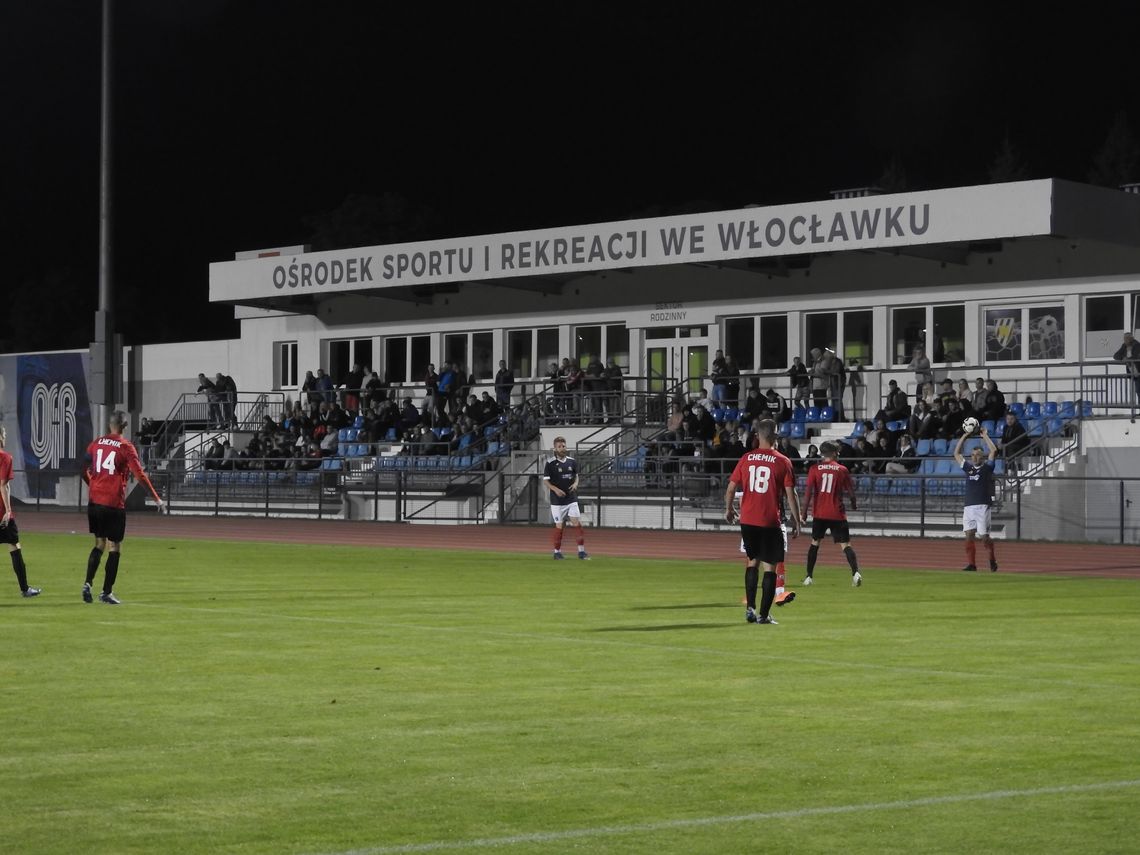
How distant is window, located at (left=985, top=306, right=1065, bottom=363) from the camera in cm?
4234

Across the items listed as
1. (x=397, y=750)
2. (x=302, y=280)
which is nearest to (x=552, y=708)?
(x=397, y=750)

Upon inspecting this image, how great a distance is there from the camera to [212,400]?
188 ft

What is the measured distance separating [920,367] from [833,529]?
67.1ft

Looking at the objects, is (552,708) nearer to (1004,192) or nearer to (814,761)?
(814,761)

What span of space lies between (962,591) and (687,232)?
25221mm

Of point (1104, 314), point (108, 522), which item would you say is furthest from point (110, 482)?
point (1104, 314)

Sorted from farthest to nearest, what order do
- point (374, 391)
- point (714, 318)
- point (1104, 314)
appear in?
point (374, 391) → point (714, 318) → point (1104, 314)

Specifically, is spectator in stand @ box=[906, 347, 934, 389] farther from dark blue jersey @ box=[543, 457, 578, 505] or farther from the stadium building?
dark blue jersey @ box=[543, 457, 578, 505]

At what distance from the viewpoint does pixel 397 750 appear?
9.49 meters

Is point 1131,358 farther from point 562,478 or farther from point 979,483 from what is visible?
point 562,478

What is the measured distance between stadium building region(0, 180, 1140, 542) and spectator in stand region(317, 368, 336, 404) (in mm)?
2113

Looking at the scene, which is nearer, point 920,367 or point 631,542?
point 631,542

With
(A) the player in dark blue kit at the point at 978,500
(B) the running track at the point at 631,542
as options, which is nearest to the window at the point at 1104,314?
(B) the running track at the point at 631,542

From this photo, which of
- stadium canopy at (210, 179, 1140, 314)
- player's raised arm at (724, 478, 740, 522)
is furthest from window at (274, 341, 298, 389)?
player's raised arm at (724, 478, 740, 522)
